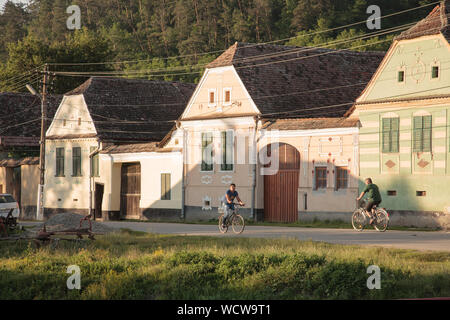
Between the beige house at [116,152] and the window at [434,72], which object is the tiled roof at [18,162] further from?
the window at [434,72]

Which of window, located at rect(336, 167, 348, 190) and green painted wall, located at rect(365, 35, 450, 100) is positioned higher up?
green painted wall, located at rect(365, 35, 450, 100)

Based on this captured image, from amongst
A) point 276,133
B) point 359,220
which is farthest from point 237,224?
point 276,133

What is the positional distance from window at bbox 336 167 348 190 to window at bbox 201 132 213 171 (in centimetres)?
885

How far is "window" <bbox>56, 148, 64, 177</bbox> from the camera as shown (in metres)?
57.1

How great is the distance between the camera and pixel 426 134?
36.3 meters

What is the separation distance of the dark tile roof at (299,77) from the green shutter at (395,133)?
6.74m

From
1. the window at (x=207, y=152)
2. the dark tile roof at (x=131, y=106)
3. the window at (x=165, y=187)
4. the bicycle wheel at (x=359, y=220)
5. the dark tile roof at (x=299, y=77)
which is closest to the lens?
the bicycle wheel at (x=359, y=220)

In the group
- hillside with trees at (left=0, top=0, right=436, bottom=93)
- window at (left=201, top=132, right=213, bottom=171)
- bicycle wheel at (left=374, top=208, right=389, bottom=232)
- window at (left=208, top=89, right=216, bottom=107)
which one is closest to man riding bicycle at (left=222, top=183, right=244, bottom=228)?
bicycle wheel at (left=374, top=208, right=389, bottom=232)

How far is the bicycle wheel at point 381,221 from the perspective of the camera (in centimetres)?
3180

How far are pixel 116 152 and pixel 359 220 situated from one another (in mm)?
21993

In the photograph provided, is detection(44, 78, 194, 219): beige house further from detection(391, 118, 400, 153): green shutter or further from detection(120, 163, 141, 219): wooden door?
detection(391, 118, 400, 153): green shutter

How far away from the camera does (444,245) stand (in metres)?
24.7

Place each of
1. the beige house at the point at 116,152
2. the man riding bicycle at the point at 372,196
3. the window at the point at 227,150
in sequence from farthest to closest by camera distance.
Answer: the beige house at the point at 116,152
the window at the point at 227,150
the man riding bicycle at the point at 372,196

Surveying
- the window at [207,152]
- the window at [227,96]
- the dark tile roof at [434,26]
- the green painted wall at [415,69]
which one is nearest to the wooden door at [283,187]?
the window at [207,152]
